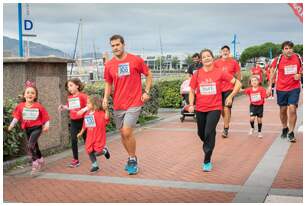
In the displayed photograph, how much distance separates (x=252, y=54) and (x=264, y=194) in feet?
282

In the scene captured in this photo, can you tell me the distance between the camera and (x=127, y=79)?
6.46 metres

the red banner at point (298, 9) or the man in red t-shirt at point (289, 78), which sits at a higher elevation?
the red banner at point (298, 9)

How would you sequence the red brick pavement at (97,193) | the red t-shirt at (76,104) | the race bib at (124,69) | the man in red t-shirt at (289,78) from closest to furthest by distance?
1. the red brick pavement at (97,193)
2. the race bib at (124,69)
3. the red t-shirt at (76,104)
4. the man in red t-shirt at (289,78)

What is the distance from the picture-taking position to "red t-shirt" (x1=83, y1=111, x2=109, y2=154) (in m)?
6.79

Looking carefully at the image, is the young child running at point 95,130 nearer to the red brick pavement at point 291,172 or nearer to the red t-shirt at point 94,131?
the red t-shirt at point 94,131

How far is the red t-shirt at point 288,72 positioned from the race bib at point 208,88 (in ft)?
9.35

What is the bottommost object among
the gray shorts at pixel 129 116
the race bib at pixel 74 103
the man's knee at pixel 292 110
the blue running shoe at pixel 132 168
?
the blue running shoe at pixel 132 168

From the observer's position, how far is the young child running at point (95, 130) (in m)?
6.79

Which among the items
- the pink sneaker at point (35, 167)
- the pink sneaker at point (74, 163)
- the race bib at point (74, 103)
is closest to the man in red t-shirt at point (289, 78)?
the race bib at point (74, 103)

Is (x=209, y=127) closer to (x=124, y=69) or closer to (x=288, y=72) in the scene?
(x=124, y=69)

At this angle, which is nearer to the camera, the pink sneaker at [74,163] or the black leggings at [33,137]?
the black leggings at [33,137]

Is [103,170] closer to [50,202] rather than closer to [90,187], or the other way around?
[90,187]

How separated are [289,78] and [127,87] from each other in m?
3.84

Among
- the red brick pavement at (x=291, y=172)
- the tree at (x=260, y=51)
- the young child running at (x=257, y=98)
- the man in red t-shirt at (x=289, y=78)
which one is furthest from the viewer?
the tree at (x=260, y=51)
